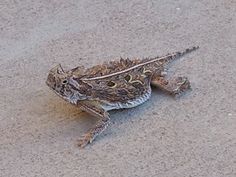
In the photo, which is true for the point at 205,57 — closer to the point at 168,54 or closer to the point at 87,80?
the point at 168,54

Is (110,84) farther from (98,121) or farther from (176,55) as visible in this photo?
(176,55)

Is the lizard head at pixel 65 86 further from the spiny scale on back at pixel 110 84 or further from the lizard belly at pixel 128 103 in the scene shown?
the lizard belly at pixel 128 103

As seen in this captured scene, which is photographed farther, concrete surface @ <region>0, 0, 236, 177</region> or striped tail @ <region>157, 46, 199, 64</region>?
striped tail @ <region>157, 46, 199, 64</region>

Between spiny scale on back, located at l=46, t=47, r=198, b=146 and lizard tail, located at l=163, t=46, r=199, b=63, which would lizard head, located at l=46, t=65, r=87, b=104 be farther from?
lizard tail, located at l=163, t=46, r=199, b=63

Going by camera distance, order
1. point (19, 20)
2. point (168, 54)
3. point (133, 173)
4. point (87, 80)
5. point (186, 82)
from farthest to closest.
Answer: point (19, 20)
point (168, 54)
point (186, 82)
point (87, 80)
point (133, 173)

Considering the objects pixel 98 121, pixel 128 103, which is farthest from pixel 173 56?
pixel 98 121

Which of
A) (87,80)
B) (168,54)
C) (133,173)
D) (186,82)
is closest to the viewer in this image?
(133,173)

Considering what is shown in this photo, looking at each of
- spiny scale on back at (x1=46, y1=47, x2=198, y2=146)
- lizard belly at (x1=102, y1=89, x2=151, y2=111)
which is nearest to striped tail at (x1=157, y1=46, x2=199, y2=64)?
spiny scale on back at (x1=46, y1=47, x2=198, y2=146)

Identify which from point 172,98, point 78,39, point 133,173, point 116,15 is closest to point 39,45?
point 78,39
